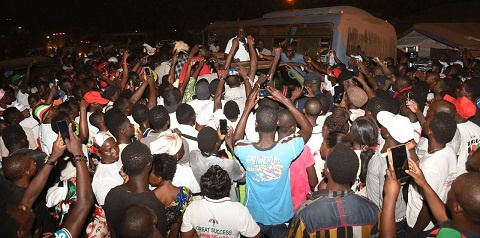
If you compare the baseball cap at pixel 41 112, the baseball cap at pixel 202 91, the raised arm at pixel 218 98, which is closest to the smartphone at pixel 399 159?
the raised arm at pixel 218 98

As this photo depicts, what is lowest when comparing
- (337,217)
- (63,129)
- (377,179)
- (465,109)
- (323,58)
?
(323,58)

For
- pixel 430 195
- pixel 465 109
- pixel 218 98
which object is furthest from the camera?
pixel 218 98

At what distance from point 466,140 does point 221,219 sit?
9.65ft

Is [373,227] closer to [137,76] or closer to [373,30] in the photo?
[137,76]

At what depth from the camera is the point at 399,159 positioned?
2420mm

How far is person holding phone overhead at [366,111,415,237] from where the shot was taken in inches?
127

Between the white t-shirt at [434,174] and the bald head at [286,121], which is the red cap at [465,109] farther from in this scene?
the bald head at [286,121]

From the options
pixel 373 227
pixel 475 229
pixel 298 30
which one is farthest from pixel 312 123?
pixel 298 30

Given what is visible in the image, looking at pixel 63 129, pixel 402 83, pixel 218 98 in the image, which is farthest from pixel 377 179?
pixel 402 83

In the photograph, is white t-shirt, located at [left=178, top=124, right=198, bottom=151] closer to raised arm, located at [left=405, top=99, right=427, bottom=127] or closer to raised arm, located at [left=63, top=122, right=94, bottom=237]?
raised arm, located at [left=63, top=122, right=94, bottom=237]

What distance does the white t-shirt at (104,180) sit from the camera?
11.1 ft

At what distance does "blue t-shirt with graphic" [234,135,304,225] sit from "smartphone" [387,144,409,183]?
106 cm

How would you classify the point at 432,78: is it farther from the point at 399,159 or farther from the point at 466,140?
the point at 399,159

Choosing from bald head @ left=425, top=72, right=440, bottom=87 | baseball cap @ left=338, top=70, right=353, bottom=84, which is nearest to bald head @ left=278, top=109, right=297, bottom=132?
baseball cap @ left=338, top=70, right=353, bottom=84
